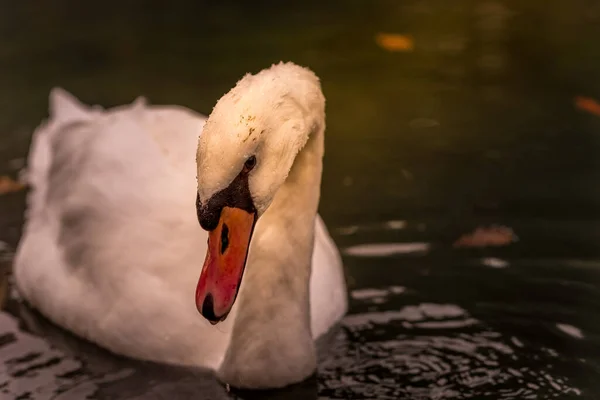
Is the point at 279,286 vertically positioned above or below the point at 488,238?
above

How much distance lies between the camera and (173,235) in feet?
14.5

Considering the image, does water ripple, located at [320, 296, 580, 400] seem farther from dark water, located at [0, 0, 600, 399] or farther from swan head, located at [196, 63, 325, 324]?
swan head, located at [196, 63, 325, 324]

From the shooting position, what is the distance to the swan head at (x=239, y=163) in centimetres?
317

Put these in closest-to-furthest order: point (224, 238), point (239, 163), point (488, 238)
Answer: point (239, 163)
point (224, 238)
point (488, 238)

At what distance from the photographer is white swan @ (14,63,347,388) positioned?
332 cm

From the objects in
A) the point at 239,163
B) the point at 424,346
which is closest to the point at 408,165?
the point at 424,346

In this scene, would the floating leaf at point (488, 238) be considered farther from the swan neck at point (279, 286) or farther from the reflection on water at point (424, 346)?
the swan neck at point (279, 286)

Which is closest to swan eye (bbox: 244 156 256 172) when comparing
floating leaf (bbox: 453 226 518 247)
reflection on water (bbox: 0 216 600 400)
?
reflection on water (bbox: 0 216 600 400)

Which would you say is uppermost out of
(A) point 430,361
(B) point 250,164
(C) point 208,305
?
(B) point 250,164

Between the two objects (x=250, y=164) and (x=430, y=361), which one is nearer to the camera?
(x=250, y=164)

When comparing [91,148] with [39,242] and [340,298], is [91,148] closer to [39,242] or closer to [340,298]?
[39,242]

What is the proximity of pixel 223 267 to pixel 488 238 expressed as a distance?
7.51 ft

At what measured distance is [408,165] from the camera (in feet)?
20.7

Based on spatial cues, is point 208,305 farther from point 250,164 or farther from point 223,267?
point 250,164
